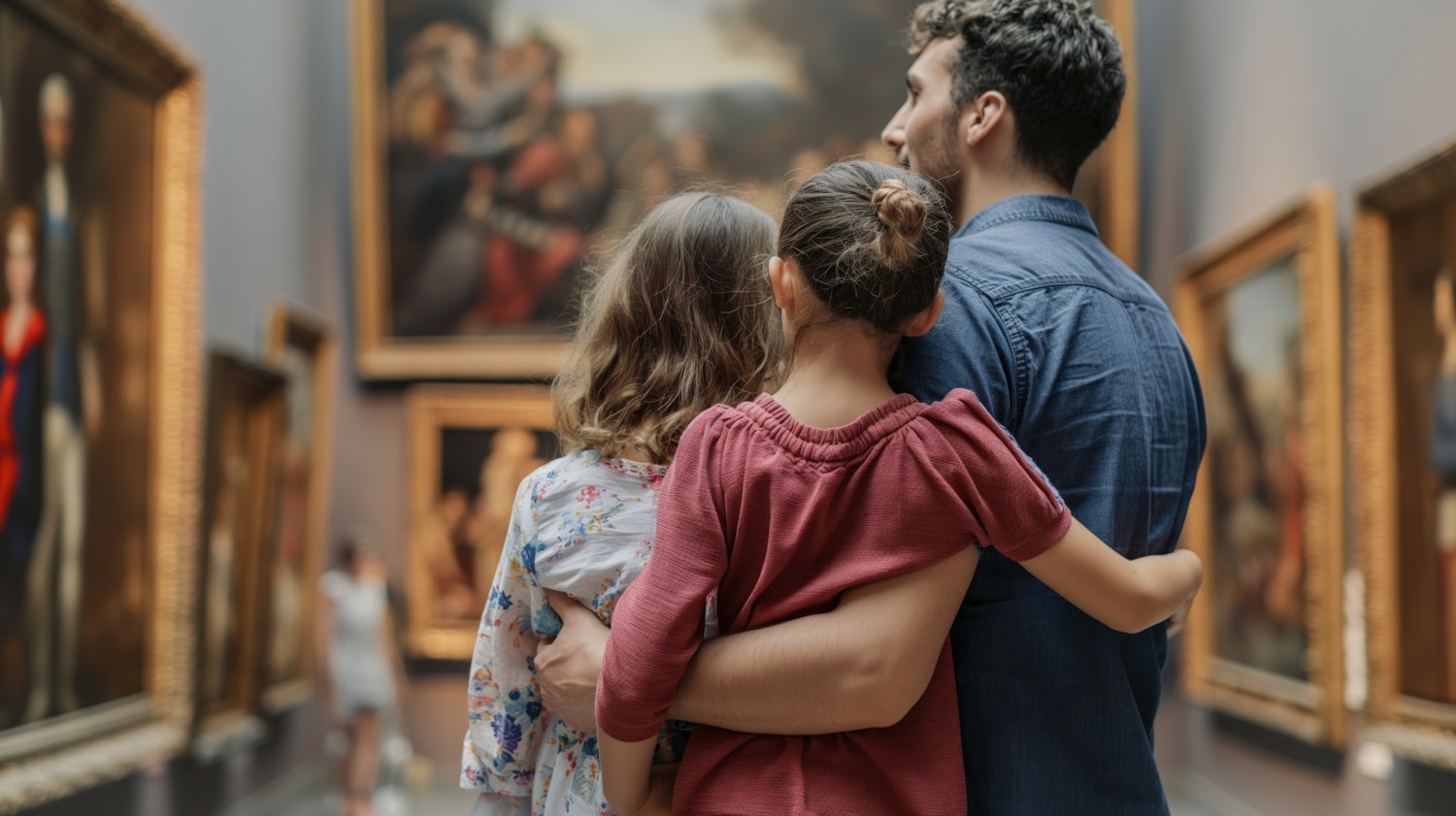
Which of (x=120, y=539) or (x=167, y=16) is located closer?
(x=120, y=539)

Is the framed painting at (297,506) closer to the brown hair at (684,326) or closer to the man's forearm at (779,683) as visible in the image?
the brown hair at (684,326)

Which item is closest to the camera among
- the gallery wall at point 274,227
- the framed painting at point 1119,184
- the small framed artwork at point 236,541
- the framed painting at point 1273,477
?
the framed painting at point 1273,477

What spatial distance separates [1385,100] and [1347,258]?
2.72 ft

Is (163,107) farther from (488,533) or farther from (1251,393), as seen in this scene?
(1251,393)

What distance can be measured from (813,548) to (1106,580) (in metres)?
0.42

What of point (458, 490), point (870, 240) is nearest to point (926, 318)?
point (870, 240)

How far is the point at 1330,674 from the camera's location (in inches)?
232

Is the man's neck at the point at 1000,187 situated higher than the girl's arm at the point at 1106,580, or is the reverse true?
the man's neck at the point at 1000,187

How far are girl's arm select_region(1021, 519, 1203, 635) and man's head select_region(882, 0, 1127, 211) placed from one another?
79cm

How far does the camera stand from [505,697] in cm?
245

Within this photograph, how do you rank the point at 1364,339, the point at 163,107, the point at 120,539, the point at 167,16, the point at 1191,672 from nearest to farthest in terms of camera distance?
1. the point at 1364,339
2. the point at 120,539
3. the point at 163,107
4. the point at 167,16
5. the point at 1191,672

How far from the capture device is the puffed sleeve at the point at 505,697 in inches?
95.2

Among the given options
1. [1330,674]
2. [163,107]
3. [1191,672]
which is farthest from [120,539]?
[1191,672]

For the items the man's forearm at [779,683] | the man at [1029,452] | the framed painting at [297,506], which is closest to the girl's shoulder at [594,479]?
the man at [1029,452]
